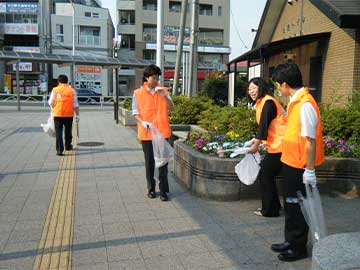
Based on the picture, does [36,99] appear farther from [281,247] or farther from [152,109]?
[281,247]

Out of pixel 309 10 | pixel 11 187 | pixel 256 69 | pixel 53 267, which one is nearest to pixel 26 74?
pixel 256 69

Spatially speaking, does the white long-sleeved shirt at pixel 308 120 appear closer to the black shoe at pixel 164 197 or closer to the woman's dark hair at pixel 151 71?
the woman's dark hair at pixel 151 71

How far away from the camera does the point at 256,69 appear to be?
19328mm

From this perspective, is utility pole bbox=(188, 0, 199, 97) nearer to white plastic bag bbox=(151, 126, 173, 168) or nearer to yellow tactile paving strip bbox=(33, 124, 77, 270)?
yellow tactile paving strip bbox=(33, 124, 77, 270)

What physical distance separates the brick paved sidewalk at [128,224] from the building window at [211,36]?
49042 millimetres

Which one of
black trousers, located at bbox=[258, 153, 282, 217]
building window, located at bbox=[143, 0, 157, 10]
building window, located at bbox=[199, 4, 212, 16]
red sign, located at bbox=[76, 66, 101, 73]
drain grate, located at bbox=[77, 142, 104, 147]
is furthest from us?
building window, located at bbox=[199, 4, 212, 16]

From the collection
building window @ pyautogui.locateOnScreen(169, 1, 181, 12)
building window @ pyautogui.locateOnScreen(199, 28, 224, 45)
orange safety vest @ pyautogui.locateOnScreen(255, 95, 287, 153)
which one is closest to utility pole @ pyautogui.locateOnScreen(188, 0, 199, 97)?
orange safety vest @ pyautogui.locateOnScreen(255, 95, 287, 153)

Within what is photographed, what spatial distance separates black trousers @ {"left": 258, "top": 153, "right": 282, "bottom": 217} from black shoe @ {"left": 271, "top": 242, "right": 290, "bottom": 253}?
95 cm

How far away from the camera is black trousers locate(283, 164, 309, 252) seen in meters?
A: 3.71

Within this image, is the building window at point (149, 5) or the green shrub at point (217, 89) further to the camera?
the building window at point (149, 5)

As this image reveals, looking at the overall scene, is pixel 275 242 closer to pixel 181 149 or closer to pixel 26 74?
pixel 181 149

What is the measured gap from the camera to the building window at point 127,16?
178 ft

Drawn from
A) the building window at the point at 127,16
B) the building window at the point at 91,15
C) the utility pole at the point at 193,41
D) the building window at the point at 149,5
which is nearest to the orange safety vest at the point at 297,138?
the utility pole at the point at 193,41

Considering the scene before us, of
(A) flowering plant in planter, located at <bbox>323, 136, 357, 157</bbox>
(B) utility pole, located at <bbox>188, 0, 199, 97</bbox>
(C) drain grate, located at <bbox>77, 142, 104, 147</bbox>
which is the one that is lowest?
(C) drain grate, located at <bbox>77, 142, 104, 147</bbox>
